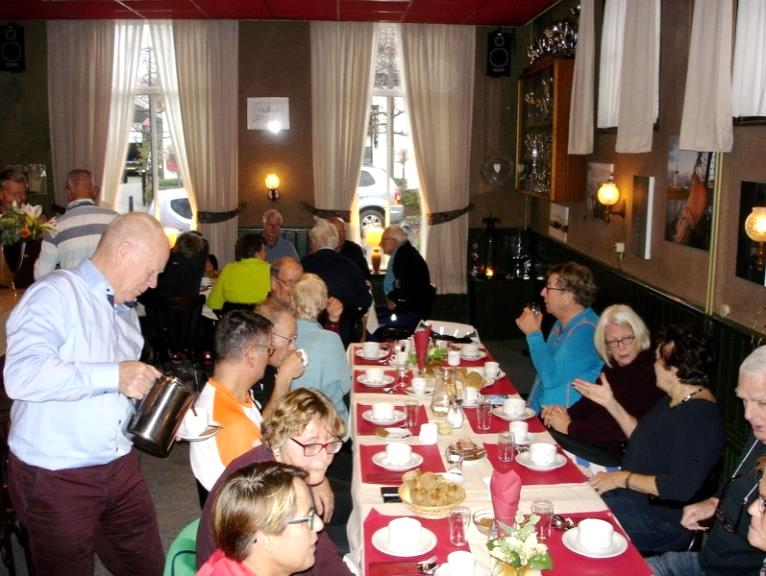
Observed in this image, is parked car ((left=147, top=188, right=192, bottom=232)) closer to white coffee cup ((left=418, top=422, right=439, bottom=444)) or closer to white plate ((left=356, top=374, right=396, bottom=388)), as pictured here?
white plate ((left=356, top=374, right=396, bottom=388))

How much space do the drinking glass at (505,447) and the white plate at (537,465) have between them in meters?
0.05

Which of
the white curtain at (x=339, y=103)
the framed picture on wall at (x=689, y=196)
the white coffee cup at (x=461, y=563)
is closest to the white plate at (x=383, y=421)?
the white coffee cup at (x=461, y=563)

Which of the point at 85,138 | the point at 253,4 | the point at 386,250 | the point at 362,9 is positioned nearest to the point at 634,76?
the point at 386,250

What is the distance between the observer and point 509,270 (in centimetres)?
870

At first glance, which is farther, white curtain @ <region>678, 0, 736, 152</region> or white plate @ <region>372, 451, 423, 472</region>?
white curtain @ <region>678, 0, 736, 152</region>

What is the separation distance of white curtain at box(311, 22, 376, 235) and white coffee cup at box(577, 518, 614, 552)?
651 cm

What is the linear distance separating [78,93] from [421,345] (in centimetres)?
586

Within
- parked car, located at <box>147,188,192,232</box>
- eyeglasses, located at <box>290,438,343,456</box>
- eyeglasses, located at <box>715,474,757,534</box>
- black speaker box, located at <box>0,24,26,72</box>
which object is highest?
black speaker box, located at <box>0,24,26,72</box>

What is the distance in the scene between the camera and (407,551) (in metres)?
2.25

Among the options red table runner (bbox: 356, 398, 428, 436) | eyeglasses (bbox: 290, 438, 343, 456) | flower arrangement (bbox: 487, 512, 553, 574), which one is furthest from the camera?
red table runner (bbox: 356, 398, 428, 436)

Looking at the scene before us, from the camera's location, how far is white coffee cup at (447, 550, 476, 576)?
2.06 meters

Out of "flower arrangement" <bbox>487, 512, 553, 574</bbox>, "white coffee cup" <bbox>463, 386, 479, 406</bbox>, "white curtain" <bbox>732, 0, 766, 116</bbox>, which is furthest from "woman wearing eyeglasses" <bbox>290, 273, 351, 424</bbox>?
"white curtain" <bbox>732, 0, 766, 116</bbox>

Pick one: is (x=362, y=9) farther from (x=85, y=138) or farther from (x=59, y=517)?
(x=59, y=517)

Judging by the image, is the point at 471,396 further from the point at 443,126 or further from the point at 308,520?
the point at 443,126
